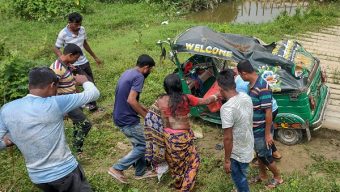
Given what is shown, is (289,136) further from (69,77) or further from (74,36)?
(74,36)

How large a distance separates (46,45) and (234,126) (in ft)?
27.8

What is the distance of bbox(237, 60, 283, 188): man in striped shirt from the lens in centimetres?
488

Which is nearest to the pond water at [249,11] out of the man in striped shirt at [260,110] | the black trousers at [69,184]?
the man in striped shirt at [260,110]

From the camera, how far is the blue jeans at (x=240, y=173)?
4.80 metres

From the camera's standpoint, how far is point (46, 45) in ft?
38.6

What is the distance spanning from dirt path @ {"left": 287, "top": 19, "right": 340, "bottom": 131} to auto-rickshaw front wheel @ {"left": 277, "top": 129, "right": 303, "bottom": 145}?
2.03 feet

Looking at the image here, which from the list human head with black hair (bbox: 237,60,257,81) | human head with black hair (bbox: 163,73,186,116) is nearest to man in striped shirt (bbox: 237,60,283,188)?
human head with black hair (bbox: 237,60,257,81)

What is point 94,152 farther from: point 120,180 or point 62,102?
point 62,102

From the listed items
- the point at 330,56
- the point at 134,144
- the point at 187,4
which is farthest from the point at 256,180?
the point at 187,4

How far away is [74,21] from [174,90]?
3.37 metres

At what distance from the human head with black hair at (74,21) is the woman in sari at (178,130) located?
3.18 m

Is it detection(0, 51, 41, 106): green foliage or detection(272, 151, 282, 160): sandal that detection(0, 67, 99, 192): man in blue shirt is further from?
detection(0, 51, 41, 106): green foliage

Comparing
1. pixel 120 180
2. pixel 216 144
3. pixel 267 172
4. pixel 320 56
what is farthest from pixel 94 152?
pixel 320 56

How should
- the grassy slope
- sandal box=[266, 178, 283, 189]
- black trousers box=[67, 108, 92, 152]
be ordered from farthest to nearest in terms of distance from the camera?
black trousers box=[67, 108, 92, 152] < the grassy slope < sandal box=[266, 178, 283, 189]
